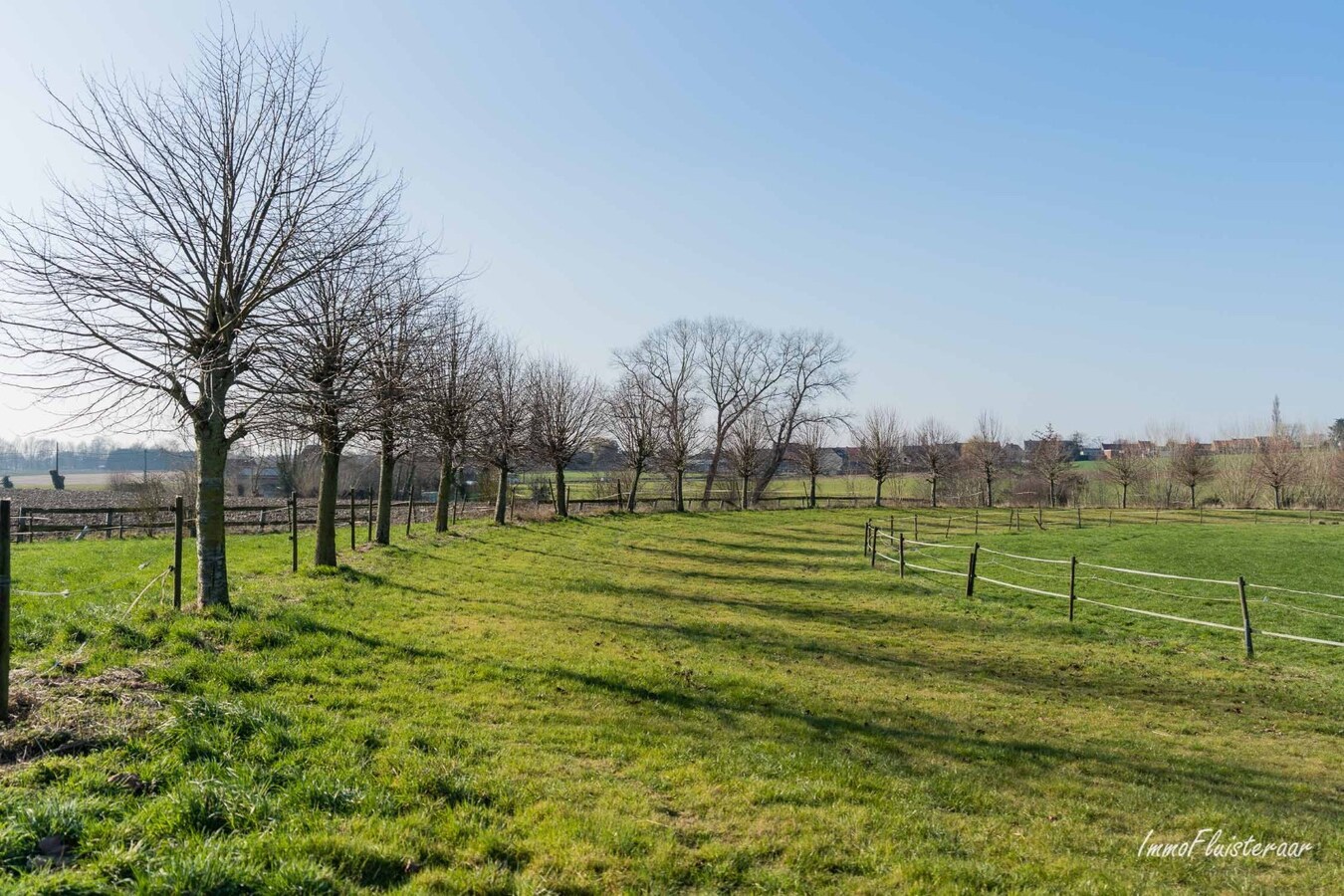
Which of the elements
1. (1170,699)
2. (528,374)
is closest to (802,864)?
(1170,699)

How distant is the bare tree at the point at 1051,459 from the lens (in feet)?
205

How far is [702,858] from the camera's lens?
4152mm

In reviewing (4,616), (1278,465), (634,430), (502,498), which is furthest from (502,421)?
(1278,465)

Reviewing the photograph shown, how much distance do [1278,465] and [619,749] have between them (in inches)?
3029

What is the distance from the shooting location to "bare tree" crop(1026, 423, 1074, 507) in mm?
62562

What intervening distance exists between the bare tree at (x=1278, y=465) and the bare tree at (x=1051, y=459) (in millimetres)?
15376

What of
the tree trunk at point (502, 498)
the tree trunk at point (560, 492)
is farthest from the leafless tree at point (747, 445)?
the tree trunk at point (502, 498)

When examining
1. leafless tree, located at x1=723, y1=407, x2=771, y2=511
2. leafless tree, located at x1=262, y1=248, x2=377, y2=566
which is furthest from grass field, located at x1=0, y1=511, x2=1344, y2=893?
leafless tree, located at x1=723, y1=407, x2=771, y2=511

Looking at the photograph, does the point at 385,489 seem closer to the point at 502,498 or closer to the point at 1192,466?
the point at 502,498

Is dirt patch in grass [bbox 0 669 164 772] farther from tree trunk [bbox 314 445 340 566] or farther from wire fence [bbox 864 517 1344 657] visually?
wire fence [bbox 864 517 1344 657]

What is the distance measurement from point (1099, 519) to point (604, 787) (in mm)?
52352

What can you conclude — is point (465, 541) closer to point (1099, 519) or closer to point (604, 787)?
point (604, 787)

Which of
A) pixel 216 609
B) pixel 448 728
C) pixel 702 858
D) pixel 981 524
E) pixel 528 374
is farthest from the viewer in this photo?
pixel 981 524

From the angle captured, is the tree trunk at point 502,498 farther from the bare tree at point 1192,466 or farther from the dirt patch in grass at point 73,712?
the bare tree at point 1192,466
